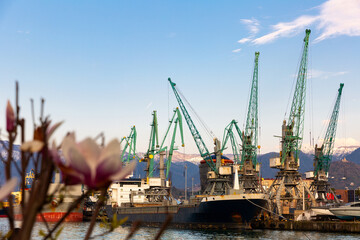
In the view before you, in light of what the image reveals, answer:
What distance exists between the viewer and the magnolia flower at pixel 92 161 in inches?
78.6

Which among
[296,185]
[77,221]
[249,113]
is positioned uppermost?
[249,113]

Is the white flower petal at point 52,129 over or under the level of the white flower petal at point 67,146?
over

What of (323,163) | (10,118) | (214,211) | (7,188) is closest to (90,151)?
(7,188)

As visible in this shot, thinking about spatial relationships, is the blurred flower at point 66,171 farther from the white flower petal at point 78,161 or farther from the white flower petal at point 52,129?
the white flower petal at point 52,129

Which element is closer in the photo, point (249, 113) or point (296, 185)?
point (296, 185)

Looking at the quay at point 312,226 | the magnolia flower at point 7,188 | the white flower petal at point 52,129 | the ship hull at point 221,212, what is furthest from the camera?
the ship hull at point 221,212

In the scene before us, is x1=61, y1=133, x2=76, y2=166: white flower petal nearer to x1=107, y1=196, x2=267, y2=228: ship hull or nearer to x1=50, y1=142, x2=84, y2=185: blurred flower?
x1=50, y1=142, x2=84, y2=185: blurred flower

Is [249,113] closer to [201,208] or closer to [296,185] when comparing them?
[296,185]

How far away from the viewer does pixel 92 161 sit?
2.01 metres

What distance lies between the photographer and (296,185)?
105 m

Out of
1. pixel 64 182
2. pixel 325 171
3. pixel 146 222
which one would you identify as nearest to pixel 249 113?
pixel 325 171

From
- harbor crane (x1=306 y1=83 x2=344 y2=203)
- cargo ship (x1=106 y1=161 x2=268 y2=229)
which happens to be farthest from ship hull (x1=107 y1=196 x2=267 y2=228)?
harbor crane (x1=306 y1=83 x2=344 y2=203)

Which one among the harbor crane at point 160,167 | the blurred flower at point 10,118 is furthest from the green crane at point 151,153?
the blurred flower at point 10,118

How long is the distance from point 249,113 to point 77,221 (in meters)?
53.7
